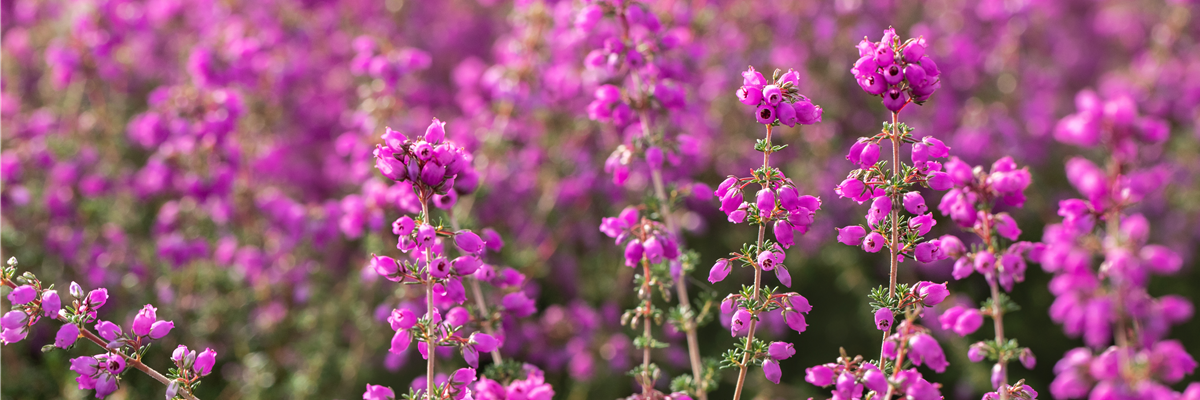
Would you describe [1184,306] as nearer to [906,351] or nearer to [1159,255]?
[1159,255]

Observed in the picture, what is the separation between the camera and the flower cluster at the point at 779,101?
8.29ft

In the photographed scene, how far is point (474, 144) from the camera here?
5332 millimetres

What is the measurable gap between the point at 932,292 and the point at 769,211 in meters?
0.58

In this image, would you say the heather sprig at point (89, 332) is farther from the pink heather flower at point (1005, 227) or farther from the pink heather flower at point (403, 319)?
the pink heather flower at point (1005, 227)

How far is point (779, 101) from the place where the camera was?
100 inches

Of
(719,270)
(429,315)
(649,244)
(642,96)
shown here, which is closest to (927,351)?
(719,270)

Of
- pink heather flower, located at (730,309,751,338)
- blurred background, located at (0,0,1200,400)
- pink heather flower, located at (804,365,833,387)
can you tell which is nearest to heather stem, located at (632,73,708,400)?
blurred background, located at (0,0,1200,400)

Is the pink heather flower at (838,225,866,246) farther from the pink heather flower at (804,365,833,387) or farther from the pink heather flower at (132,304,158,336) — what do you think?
the pink heather flower at (132,304,158,336)

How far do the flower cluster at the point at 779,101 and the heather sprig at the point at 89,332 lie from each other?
194 centimetres

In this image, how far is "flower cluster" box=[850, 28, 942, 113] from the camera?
2451 mm

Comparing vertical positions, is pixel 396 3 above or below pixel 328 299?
above

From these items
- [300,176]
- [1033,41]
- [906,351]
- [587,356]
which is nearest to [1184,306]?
[906,351]

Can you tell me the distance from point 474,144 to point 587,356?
1.53 metres

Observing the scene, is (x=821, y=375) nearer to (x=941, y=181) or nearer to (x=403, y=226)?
(x=941, y=181)
